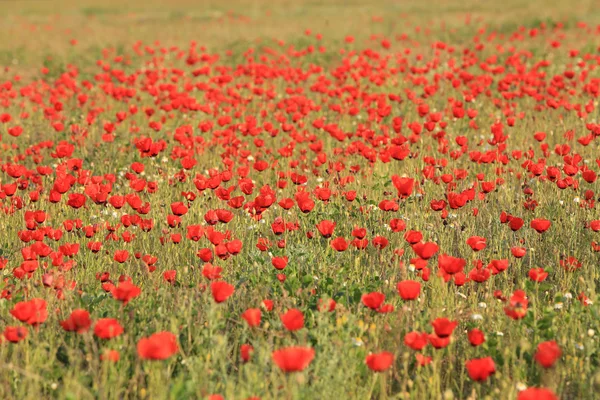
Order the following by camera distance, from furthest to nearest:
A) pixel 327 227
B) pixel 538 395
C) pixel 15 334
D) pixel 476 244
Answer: pixel 327 227 → pixel 476 244 → pixel 15 334 → pixel 538 395

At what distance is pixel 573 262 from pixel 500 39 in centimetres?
1142

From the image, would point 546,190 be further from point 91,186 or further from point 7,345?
point 7,345

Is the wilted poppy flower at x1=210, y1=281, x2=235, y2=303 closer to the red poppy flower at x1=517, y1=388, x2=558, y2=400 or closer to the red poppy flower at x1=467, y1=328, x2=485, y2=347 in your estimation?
the red poppy flower at x1=467, y1=328, x2=485, y2=347

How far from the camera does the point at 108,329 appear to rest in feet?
8.45

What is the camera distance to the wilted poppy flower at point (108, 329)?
255cm

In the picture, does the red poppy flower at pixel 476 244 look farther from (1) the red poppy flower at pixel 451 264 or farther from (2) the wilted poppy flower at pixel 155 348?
(2) the wilted poppy flower at pixel 155 348

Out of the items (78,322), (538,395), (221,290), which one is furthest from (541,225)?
(78,322)

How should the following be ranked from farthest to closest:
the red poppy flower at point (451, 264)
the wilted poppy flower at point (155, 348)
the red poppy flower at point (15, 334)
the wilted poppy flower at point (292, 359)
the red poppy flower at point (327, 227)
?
the red poppy flower at point (327, 227)
the red poppy flower at point (451, 264)
the red poppy flower at point (15, 334)
the wilted poppy flower at point (155, 348)
the wilted poppy flower at point (292, 359)

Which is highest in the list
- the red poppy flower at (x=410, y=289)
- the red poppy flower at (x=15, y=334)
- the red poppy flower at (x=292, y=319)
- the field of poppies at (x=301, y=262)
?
the red poppy flower at (x=410, y=289)

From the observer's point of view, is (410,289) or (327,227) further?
(327,227)

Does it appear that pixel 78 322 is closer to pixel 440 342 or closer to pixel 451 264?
pixel 440 342

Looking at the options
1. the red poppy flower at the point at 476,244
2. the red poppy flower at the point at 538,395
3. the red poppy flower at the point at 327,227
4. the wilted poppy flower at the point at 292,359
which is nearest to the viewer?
the red poppy flower at the point at 538,395

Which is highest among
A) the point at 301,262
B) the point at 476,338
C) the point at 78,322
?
the point at 78,322

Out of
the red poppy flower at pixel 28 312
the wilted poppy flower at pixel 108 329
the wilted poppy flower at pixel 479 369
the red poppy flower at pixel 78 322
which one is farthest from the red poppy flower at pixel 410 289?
the red poppy flower at pixel 28 312
